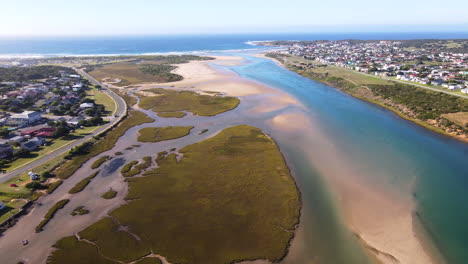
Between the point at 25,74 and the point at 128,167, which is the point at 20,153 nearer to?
the point at 128,167

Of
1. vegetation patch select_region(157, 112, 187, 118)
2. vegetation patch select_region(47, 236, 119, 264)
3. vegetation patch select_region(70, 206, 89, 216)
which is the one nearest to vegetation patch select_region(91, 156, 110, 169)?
vegetation patch select_region(70, 206, 89, 216)

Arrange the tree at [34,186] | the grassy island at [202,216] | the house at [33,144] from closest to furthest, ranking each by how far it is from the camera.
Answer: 1. the grassy island at [202,216]
2. the tree at [34,186]
3. the house at [33,144]

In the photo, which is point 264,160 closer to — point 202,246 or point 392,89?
point 202,246

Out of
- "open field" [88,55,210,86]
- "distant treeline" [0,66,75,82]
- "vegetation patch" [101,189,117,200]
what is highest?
"distant treeline" [0,66,75,82]

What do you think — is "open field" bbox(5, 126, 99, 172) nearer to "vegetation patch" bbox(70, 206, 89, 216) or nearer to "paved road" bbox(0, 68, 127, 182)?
"paved road" bbox(0, 68, 127, 182)

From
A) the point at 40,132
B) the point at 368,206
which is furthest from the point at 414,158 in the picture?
the point at 40,132

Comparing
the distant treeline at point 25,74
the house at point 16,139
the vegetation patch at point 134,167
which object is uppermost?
the distant treeline at point 25,74

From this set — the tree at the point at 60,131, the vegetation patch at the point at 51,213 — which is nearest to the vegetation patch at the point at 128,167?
the vegetation patch at the point at 51,213

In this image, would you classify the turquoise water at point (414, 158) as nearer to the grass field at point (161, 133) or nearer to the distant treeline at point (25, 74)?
the grass field at point (161, 133)
